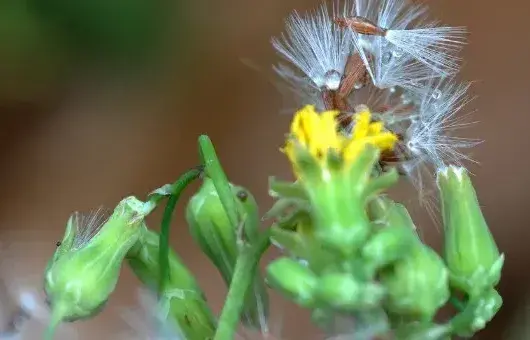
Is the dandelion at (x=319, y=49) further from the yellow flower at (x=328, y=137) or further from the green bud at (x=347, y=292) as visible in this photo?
the green bud at (x=347, y=292)

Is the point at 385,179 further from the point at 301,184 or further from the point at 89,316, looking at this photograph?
the point at 89,316

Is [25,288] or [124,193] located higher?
[25,288]

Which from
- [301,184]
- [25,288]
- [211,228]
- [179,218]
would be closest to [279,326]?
[211,228]

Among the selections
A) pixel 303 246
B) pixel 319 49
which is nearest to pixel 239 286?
pixel 303 246

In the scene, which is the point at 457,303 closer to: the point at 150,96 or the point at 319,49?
the point at 319,49

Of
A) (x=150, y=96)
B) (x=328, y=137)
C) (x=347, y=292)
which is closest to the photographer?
(x=347, y=292)

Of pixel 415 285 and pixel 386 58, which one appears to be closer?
pixel 415 285

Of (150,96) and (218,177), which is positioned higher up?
(218,177)

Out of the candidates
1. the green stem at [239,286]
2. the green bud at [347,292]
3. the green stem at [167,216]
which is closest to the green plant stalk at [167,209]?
the green stem at [167,216]
